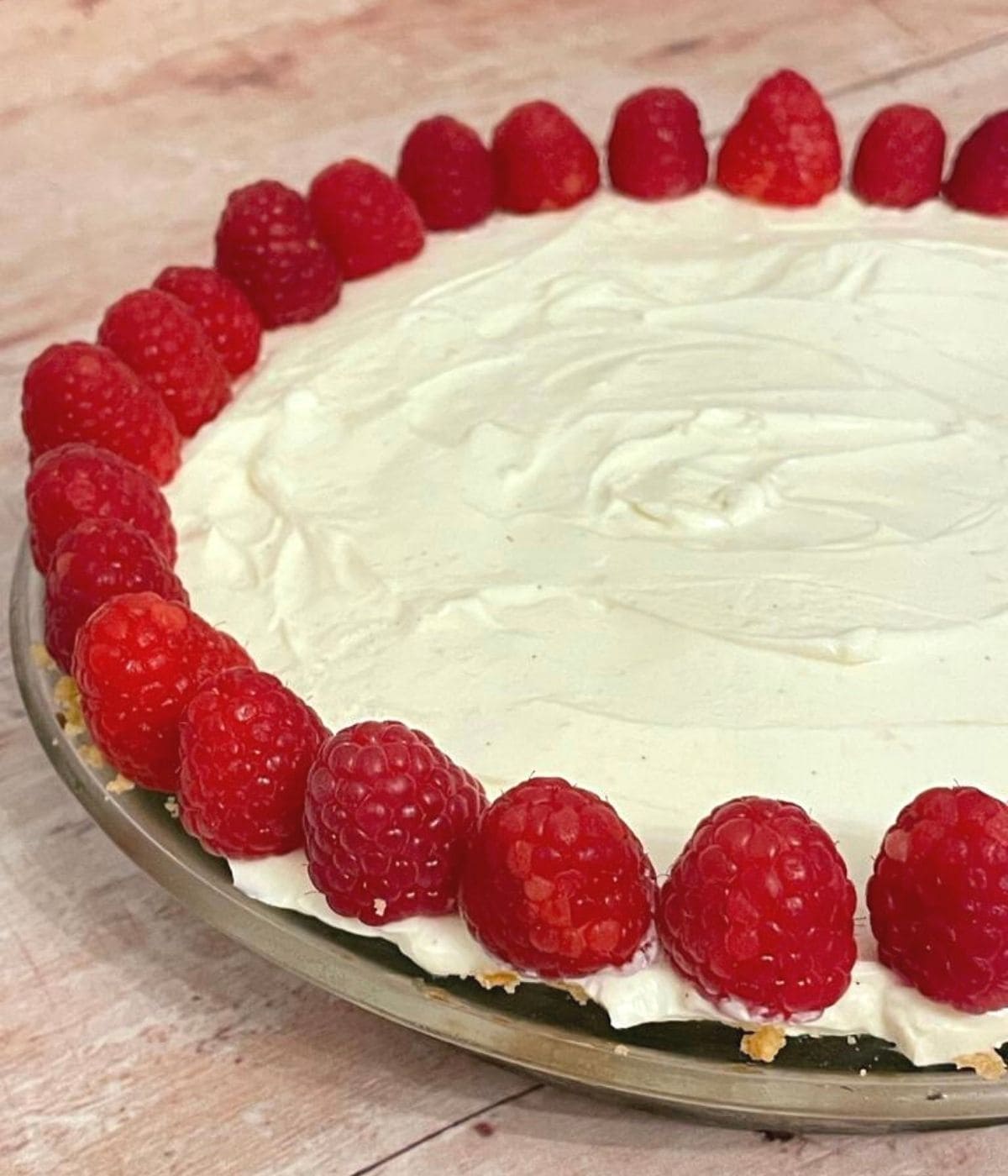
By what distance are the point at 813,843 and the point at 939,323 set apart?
0.79 meters

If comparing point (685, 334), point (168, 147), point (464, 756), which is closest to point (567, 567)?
point (464, 756)

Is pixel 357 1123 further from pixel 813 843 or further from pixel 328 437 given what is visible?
pixel 328 437

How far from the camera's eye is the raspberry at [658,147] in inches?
71.4

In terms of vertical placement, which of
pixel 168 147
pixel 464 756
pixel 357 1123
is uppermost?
pixel 168 147

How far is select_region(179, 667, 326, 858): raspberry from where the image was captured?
109 cm

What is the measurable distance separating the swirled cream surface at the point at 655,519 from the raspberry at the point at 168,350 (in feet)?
0.10

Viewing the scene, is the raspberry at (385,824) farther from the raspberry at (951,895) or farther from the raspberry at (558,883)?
the raspberry at (951,895)

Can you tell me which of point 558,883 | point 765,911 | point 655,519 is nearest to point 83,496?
point 655,519

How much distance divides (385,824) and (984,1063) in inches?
14.7

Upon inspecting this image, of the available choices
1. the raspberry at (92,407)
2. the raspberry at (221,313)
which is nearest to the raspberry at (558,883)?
the raspberry at (92,407)

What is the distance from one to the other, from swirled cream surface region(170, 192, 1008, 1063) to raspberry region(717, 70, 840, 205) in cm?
3

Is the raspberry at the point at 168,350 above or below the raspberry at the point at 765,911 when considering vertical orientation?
above

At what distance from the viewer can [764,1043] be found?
975 mm

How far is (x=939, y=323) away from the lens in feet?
5.26
